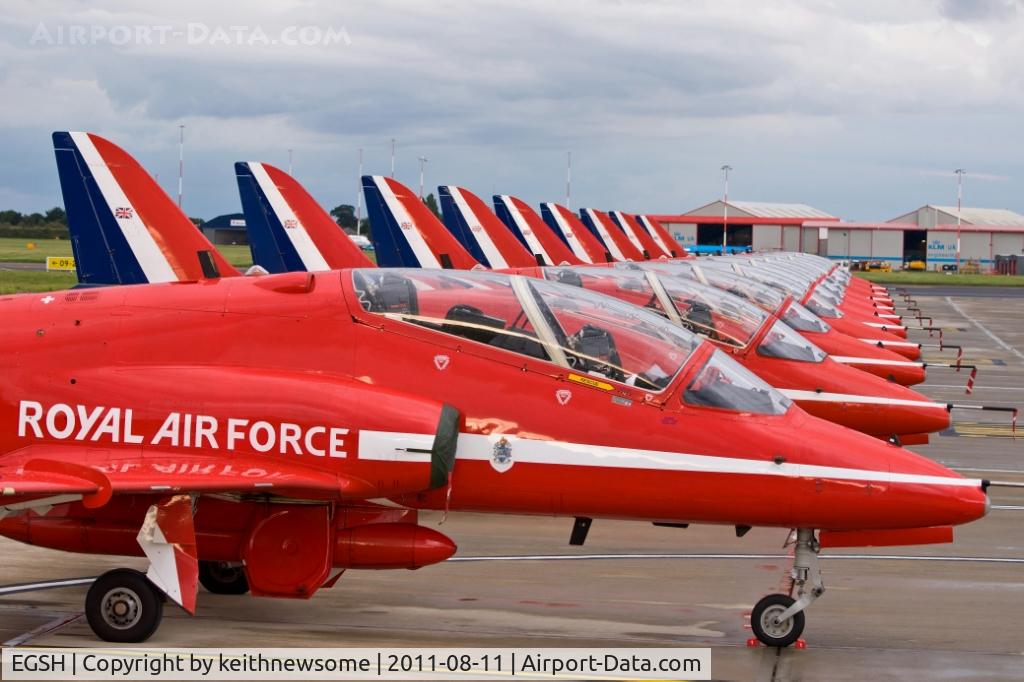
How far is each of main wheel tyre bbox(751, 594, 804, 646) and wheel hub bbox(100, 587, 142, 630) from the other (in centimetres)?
412

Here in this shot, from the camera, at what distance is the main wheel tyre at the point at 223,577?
10031 mm

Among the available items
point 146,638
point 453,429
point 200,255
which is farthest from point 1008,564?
point 200,255

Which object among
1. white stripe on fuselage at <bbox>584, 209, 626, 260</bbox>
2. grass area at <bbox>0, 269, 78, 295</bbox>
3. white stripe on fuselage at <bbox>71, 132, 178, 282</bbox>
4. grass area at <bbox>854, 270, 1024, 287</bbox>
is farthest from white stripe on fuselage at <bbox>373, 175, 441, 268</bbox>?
grass area at <bbox>854, 270, 1024, 287</bbox>

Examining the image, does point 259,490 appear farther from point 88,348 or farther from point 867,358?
point 867,358

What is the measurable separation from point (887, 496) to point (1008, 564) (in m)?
3.89

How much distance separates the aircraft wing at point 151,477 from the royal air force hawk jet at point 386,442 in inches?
0.8

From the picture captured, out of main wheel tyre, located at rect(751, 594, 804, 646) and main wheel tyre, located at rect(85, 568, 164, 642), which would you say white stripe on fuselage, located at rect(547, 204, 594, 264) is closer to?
main wheel tyre, located at rect(751, 594, 804, 646)

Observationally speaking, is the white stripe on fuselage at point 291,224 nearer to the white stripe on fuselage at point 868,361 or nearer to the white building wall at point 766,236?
the white stripe on fuselage at point 868,361

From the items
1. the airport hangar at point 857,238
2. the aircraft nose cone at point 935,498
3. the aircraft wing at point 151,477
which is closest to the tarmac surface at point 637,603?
the aircraft nose cone at point 935,498

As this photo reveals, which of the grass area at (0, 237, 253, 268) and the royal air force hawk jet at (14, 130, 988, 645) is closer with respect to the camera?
the royal air force hawk jet at (14, 130, 988, 645)

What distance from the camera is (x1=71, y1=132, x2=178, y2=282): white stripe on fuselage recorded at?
646 inches

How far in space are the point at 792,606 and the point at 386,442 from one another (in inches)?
114

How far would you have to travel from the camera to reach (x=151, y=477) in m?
8.28

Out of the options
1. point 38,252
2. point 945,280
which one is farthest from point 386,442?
point 38,252
